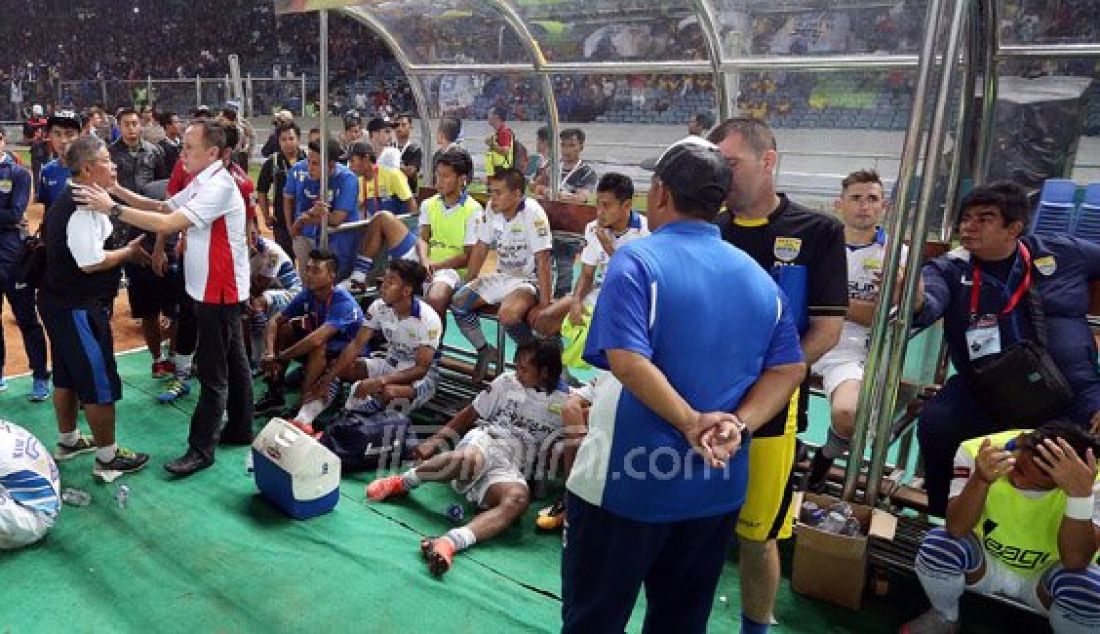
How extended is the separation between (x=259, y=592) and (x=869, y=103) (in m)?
6.05

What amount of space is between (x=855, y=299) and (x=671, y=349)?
249cm

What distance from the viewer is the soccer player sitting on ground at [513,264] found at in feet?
16.1

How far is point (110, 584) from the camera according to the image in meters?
3.11

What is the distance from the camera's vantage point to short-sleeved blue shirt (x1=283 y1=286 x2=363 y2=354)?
4840 millimetres

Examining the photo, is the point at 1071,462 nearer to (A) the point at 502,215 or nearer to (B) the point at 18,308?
(A) the point at 502,215

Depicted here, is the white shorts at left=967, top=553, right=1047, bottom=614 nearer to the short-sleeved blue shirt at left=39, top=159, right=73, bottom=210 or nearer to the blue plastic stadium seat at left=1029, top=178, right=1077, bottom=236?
the blue plastic stadium seat at left=1029, top=178, right=1077, bottom=236

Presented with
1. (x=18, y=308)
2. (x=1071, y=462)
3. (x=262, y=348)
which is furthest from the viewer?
(x=262, y=348)

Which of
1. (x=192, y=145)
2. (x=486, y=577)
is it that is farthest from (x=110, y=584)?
(x=192, y=145)

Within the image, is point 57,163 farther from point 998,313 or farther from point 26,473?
point 998,313

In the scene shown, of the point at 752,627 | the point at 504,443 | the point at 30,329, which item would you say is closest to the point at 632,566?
the point at 752,627

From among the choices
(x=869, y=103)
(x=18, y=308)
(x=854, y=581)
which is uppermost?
(x=869, y=103)

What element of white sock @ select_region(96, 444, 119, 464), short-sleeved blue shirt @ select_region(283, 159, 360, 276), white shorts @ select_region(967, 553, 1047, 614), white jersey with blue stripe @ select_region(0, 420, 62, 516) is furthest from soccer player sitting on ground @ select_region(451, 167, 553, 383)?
white shorts @ select_region(967, 553, 1047, 614)

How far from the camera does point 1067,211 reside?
3812 mm

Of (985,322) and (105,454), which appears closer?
(985,322)
